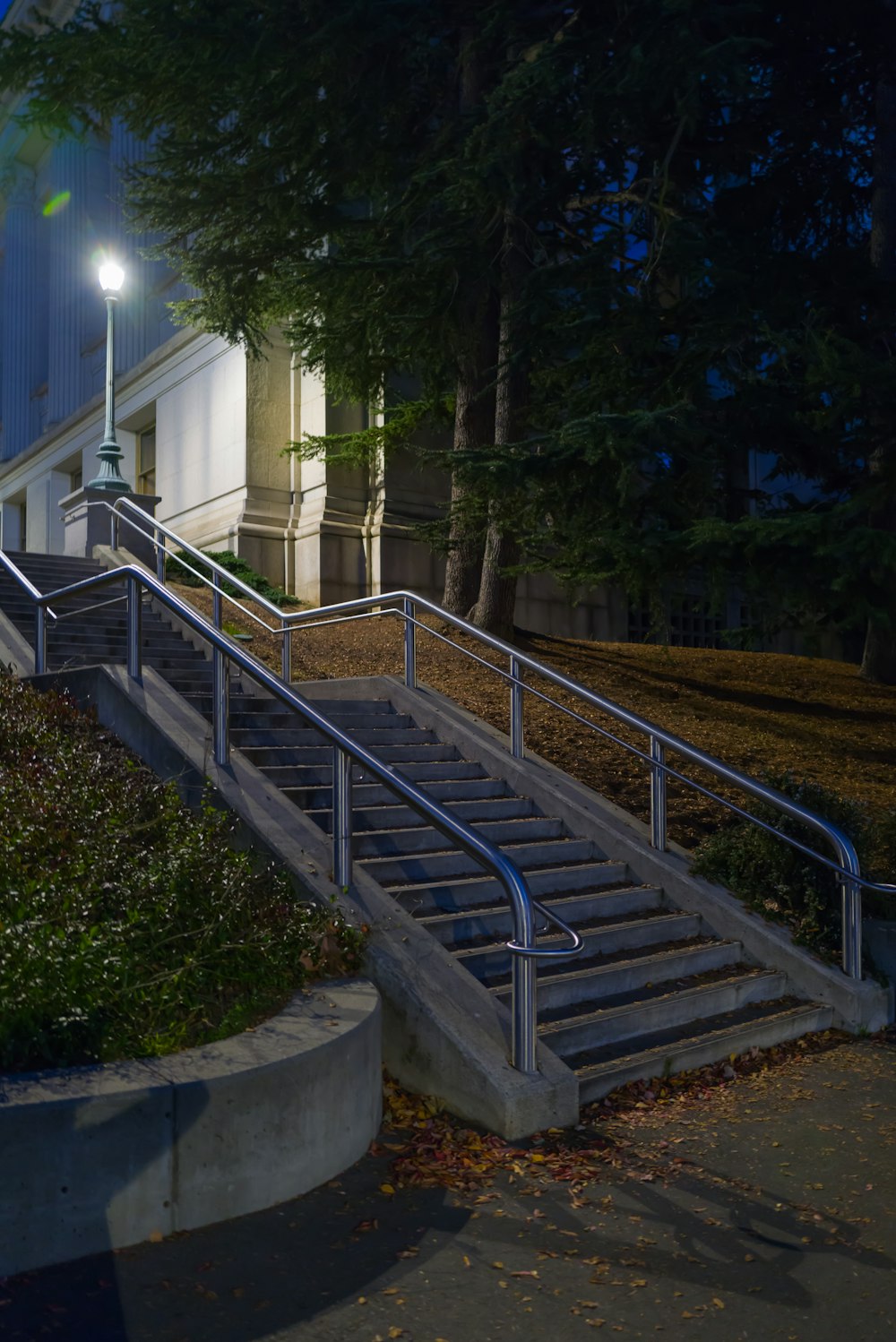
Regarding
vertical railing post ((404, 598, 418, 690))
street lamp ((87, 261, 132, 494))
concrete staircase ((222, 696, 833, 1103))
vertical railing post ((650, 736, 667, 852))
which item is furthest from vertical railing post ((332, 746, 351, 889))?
street lamp ((87, 261, 132, 494))

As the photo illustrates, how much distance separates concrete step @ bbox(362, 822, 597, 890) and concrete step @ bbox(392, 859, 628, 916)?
0.08 meters

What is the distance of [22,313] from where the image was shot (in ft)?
122

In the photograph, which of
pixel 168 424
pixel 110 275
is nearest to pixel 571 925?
pixel 110 275

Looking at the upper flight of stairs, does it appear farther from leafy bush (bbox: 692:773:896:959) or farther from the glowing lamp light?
the glowing lamp light

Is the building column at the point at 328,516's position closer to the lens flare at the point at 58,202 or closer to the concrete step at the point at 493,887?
the concrete step at the point at 493,887

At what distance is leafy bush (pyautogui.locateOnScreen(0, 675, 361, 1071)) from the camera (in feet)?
14.0

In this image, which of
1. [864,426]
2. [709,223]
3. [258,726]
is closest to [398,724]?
[258,726]

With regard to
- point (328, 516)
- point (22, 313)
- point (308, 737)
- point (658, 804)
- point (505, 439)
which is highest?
point (22, 313)

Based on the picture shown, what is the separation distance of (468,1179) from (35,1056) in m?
1.69

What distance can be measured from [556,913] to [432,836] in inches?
40.9

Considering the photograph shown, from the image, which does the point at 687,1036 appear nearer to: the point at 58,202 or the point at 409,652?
the point at 409,652

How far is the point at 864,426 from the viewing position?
1059cm

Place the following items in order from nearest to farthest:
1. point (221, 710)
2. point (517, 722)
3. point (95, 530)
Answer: point (221, 710) < point (517, 722) < point (95, 530)

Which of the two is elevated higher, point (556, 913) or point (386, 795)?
point (386, 795)
